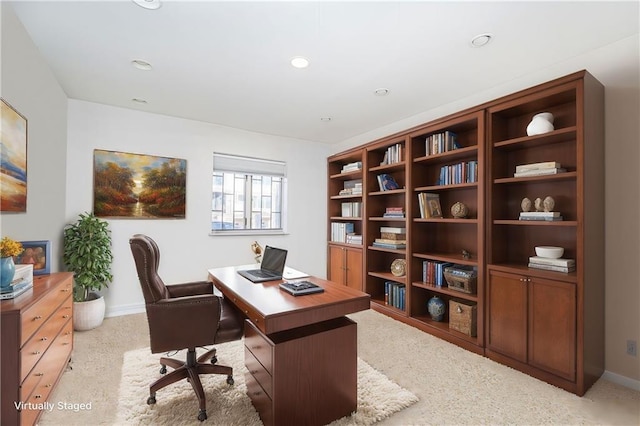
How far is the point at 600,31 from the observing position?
2.13 m

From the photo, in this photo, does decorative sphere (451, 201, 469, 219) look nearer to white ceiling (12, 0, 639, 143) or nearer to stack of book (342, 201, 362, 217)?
white ceiling (12, 0, 639, 143)

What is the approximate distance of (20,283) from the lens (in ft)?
5.57

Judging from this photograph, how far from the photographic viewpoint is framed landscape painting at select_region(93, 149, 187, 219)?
353 centimetres

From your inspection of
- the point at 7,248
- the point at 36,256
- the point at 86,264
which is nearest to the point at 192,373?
the point at 7,248

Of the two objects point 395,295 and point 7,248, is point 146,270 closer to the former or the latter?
point 7,248

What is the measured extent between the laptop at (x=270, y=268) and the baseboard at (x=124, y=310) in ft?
6.76

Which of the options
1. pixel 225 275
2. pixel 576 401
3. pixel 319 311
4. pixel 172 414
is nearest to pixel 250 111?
pixel 225 275

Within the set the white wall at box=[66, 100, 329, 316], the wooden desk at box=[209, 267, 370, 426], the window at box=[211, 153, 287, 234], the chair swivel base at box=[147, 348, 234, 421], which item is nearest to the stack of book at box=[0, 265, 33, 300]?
the chair swivel base at box=[147, 348, 234, 421]

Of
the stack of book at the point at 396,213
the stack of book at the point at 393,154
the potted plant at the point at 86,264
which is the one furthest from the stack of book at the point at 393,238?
the potted plant at the point at 86,264

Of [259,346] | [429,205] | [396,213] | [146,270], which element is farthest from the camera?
[396,213]

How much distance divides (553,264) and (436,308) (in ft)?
4.16

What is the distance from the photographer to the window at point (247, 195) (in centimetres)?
434

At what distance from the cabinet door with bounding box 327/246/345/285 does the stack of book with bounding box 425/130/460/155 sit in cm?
205

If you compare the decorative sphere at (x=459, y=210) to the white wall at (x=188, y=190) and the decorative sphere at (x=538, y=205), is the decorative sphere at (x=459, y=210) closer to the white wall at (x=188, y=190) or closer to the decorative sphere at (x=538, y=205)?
the decorative sphere at (x=538, y=205)
